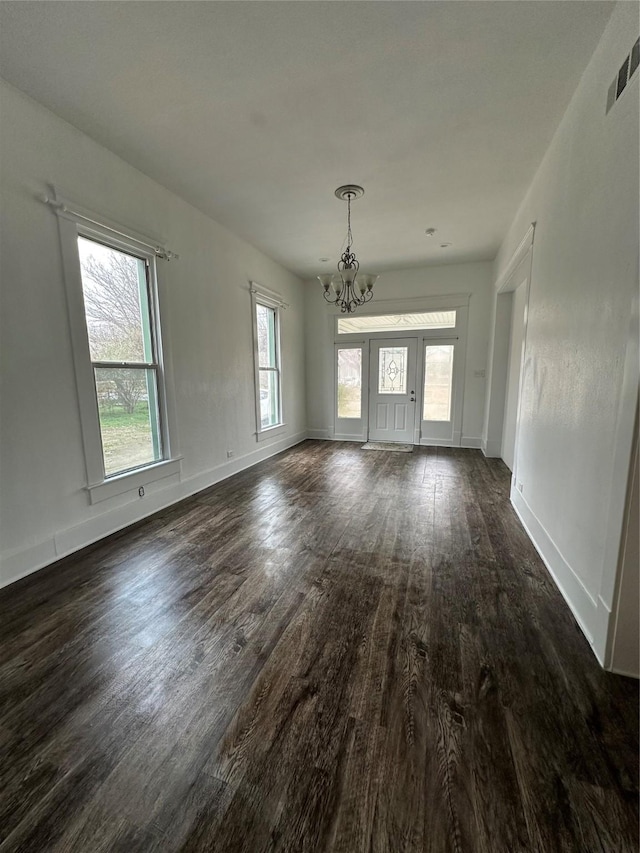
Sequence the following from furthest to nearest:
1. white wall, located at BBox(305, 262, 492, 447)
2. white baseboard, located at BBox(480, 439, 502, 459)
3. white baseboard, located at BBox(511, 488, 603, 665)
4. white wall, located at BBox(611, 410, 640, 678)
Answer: white wall, located at BBox(305, 262, 492, 447), white baseboard, located at BBox(480, 439, 502, 459), white baseboard, located at BBox(511, 488, 603, 665), white wall, located at BBox(611, 410, 640, 678)

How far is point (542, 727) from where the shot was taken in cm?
126

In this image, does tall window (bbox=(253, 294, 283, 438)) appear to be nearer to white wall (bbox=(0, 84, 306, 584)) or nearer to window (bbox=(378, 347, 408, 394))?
white wall (bbox=(0, 84, 306, 584))

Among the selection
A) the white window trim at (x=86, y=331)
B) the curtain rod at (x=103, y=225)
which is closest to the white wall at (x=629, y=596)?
the white window trim at (x=86, y=331)

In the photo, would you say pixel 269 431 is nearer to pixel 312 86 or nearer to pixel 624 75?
pixel 312 86

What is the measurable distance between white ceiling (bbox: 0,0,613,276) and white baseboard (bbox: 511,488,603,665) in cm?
283

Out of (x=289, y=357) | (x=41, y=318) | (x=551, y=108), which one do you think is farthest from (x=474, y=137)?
(x=289, y=357)

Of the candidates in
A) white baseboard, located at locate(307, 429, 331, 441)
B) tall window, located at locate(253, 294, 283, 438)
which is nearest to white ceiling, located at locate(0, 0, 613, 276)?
tall window, located at locate(253, 294, 283, 438)

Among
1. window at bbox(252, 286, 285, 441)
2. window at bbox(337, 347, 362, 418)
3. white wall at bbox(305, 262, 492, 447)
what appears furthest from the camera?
window at bbox(337, 347, 362, 418)

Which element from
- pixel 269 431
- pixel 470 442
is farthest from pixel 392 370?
pixel 269 431

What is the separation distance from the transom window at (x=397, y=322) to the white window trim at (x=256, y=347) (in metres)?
1.25

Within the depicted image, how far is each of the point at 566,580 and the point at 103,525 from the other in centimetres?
326

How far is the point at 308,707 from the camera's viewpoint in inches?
53.4

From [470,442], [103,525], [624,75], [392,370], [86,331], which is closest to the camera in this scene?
[624,75]

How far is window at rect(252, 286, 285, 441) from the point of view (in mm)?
4918
